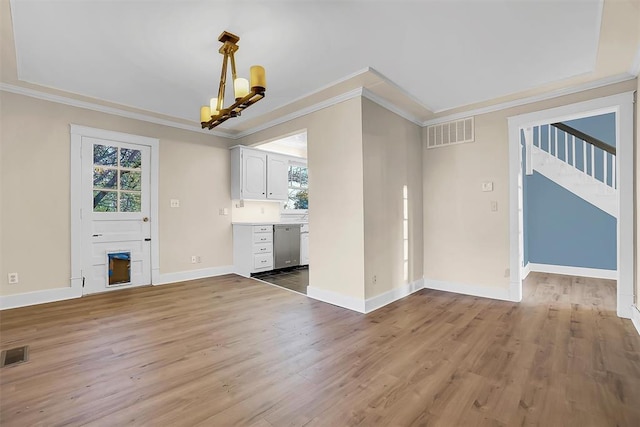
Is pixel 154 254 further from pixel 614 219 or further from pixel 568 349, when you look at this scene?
pixel 614 219

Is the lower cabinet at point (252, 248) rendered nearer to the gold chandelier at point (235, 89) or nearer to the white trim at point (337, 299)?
the white trim at point (337, 299)

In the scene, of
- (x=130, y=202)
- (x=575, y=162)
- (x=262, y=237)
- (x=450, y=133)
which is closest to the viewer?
(x=450, y=133)

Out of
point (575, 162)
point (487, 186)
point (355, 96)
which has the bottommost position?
point (487, 186)

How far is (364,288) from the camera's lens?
3.33 m

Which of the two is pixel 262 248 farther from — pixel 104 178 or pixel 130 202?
pixel 104 178

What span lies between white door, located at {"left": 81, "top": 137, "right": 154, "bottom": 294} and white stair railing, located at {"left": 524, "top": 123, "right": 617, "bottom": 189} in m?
6.54

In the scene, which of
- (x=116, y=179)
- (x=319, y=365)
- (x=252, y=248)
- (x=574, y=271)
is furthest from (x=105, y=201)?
(x=574, y=271)

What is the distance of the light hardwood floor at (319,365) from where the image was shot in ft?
5.39

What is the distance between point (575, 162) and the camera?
5000 mm

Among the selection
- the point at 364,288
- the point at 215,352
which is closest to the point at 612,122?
the point at 364,288

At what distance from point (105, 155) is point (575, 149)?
743 centimetres

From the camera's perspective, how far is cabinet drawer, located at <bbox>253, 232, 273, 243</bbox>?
5215mm

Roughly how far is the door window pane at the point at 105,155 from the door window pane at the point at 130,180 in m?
0.19

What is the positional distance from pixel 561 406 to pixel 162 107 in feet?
16.5
